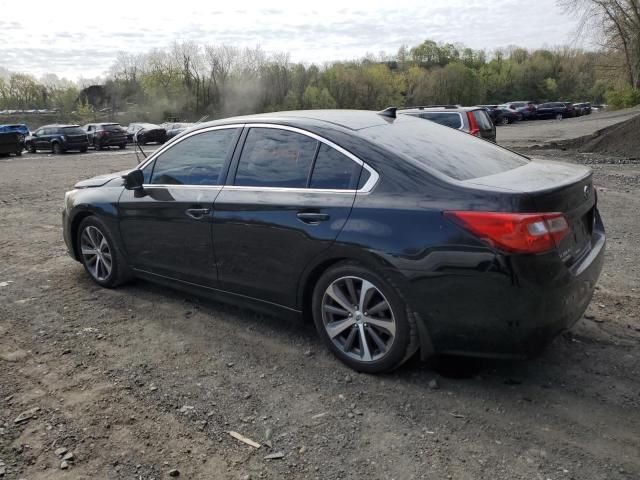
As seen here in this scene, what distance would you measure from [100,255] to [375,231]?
122 inches

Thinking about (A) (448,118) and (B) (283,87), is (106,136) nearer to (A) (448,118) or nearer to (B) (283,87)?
(A) (448,118)

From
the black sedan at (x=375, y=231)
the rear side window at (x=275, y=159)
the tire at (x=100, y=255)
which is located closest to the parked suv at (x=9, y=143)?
the tire at (x=100, y=255)

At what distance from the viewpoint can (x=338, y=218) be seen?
341cm

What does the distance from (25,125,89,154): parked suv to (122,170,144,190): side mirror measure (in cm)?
2754

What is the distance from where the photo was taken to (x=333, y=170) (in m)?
3.58

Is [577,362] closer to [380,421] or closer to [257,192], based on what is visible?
[380,421]

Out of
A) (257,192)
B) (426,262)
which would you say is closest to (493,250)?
(426,262)

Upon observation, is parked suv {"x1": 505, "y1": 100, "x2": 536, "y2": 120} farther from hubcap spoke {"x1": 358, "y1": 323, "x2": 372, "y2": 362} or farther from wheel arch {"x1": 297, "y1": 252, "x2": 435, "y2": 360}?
hubcap spoke {"x1": 358, "y1": 323, "x2": 372, "y2": 362}

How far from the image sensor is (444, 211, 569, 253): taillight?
9.42 ft

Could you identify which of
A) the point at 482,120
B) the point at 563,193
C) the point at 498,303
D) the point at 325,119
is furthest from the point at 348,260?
the point at 482,120

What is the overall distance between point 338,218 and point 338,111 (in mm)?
1335

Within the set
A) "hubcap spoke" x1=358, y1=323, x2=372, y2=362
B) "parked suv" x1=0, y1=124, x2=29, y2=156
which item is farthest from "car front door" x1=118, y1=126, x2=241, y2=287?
"parked suv" x1=0, y1=124, x2=29, y2=156

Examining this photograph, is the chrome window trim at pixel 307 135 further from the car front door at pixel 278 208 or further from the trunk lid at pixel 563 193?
the trunk lid at pixel 563 193

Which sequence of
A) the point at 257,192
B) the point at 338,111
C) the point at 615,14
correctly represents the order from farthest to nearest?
the point at 615,14, the point at 338,111, the point at 257,192
